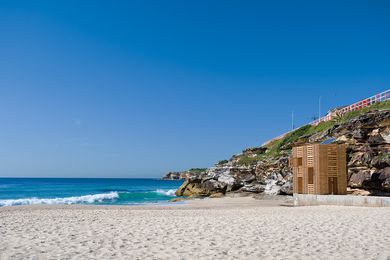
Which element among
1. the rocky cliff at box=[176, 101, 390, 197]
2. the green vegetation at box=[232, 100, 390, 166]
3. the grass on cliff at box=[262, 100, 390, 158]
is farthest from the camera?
the green vegetation at box=[232, 100, 390, 166]

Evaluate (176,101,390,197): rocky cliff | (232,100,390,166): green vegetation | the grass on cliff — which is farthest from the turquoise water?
the grass on cliff

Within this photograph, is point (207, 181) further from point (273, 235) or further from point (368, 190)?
point (273, 235)

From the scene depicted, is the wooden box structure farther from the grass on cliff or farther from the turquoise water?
the turquoise water

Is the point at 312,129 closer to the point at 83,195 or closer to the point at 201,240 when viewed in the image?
the point at 83,195

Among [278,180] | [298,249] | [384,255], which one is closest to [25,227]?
[298,249]

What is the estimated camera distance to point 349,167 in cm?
2647

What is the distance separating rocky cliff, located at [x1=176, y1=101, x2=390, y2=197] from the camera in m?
24.6

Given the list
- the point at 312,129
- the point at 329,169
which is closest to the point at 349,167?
the point at 329,169

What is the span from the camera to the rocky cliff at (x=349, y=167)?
24.6 m

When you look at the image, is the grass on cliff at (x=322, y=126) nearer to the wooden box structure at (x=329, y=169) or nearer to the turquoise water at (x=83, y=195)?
the wooden box structure at (x=329, y=169)

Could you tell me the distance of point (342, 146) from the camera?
72.5 ft

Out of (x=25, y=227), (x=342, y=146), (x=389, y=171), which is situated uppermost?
(x=342, y=146)

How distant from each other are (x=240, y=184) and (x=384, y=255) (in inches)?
1260

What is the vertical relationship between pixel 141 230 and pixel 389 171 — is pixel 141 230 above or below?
below
